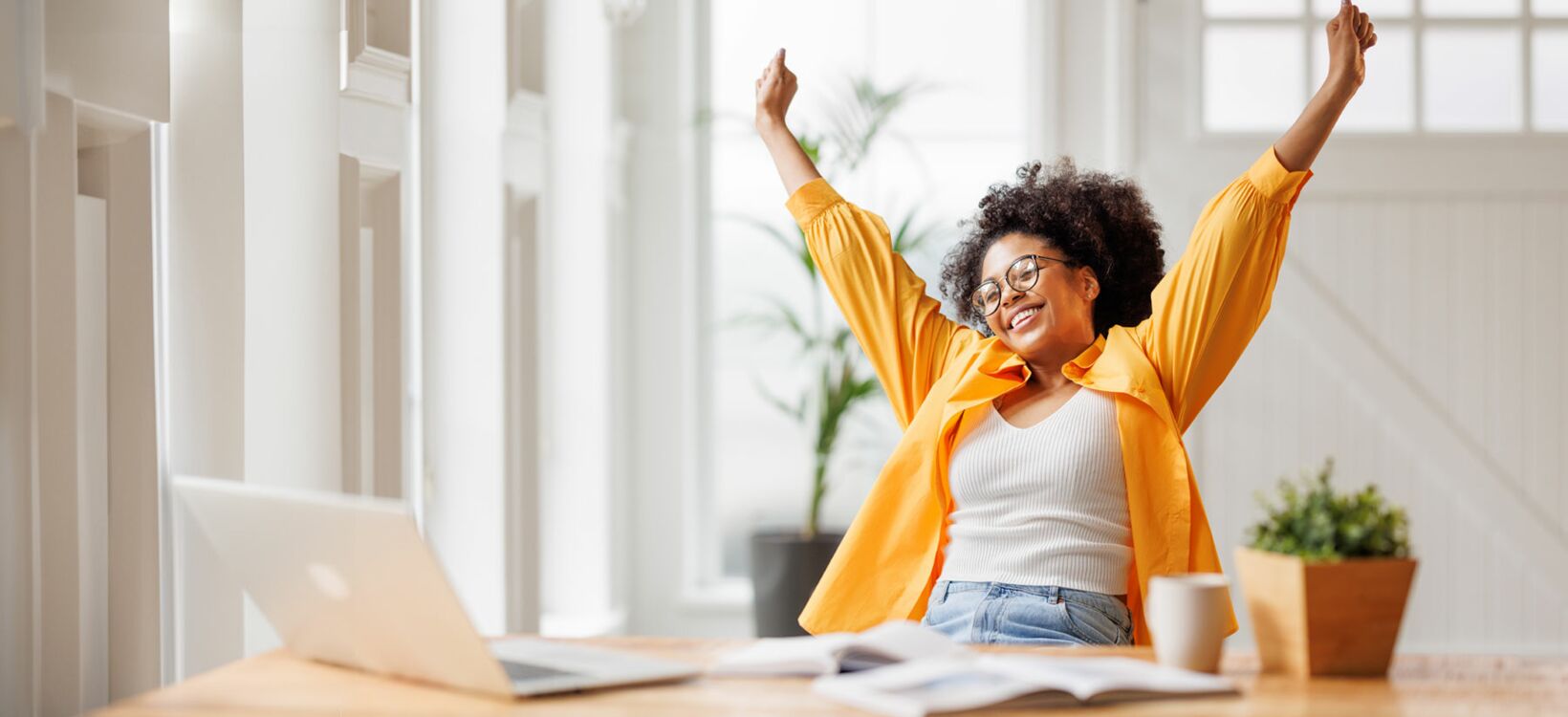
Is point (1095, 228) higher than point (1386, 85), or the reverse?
point (1386, 85)

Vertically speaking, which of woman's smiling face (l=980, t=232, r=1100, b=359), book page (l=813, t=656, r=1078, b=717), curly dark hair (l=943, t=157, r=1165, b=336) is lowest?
book page (l=813, t=656, r=1078, b=717)

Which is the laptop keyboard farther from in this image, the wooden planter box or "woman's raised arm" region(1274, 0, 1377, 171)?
"woman's raised arm" region(1274, 0, 1377, 171)

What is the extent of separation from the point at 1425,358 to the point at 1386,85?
2.34ft

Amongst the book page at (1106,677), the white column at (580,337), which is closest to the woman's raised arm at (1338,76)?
the book page at (1106,677)

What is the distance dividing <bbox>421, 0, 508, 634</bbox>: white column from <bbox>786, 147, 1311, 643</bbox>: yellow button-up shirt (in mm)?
724

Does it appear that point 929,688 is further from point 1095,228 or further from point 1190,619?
point 1095,228

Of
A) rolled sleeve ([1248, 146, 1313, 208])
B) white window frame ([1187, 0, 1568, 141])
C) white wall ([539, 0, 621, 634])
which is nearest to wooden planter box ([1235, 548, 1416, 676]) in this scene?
rolled sleeve ([1248, 146, 1313, 208])

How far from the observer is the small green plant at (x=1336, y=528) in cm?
114

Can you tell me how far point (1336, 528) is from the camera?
115cm

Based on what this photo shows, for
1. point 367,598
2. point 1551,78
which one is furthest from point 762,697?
point 1551,78

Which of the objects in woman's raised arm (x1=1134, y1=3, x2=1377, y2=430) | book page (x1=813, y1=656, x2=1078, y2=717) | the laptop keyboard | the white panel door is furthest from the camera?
the white panel door

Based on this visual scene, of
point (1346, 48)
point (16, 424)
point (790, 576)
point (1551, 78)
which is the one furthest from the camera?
point (1551, 78)

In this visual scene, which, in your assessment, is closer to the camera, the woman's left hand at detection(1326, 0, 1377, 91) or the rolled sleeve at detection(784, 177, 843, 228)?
the woman's left hand at detection(1326, 0, 1377, 91)

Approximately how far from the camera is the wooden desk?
1079 mm
